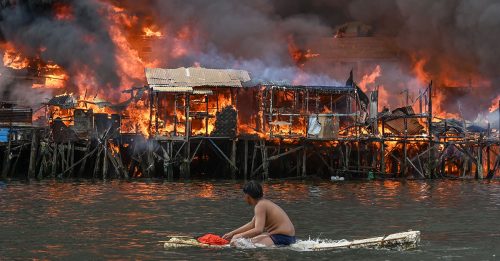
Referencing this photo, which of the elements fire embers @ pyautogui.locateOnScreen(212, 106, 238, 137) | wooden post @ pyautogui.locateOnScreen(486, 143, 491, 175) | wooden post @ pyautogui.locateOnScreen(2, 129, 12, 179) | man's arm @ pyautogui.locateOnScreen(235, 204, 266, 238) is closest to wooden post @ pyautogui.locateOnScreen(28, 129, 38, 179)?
wooden post @ pyautogui.locateOnScreen(2, 129, 12, 179)

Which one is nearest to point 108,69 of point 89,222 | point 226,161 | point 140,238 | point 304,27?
point 226,161

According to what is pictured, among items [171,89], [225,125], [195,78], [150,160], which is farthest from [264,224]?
[195,78]

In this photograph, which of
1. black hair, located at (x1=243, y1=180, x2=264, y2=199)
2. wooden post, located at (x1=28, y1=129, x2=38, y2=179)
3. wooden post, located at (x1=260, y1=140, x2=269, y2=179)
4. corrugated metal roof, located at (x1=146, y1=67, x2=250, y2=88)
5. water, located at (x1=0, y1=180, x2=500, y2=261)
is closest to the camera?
black hair, located at (x1=243, y1=180, x2=264, y2=199)

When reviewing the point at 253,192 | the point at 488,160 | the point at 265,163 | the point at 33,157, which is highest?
the point at 488,160

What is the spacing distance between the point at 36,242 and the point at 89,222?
4.06 meters

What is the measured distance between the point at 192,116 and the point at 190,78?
2.48 metres

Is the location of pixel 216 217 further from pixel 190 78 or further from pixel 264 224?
pixel 190 78

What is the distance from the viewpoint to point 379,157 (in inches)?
1954

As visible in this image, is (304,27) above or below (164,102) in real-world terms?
above

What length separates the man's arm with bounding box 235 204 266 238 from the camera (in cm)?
1706

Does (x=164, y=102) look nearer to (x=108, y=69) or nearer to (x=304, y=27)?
(x=108, y=69)

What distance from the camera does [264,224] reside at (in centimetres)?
1728

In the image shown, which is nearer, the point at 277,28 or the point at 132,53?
the point at 132,53

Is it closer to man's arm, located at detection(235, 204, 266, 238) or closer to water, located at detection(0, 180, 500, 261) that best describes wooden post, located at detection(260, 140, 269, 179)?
water, located at detection(0, 180, 500, 261)
